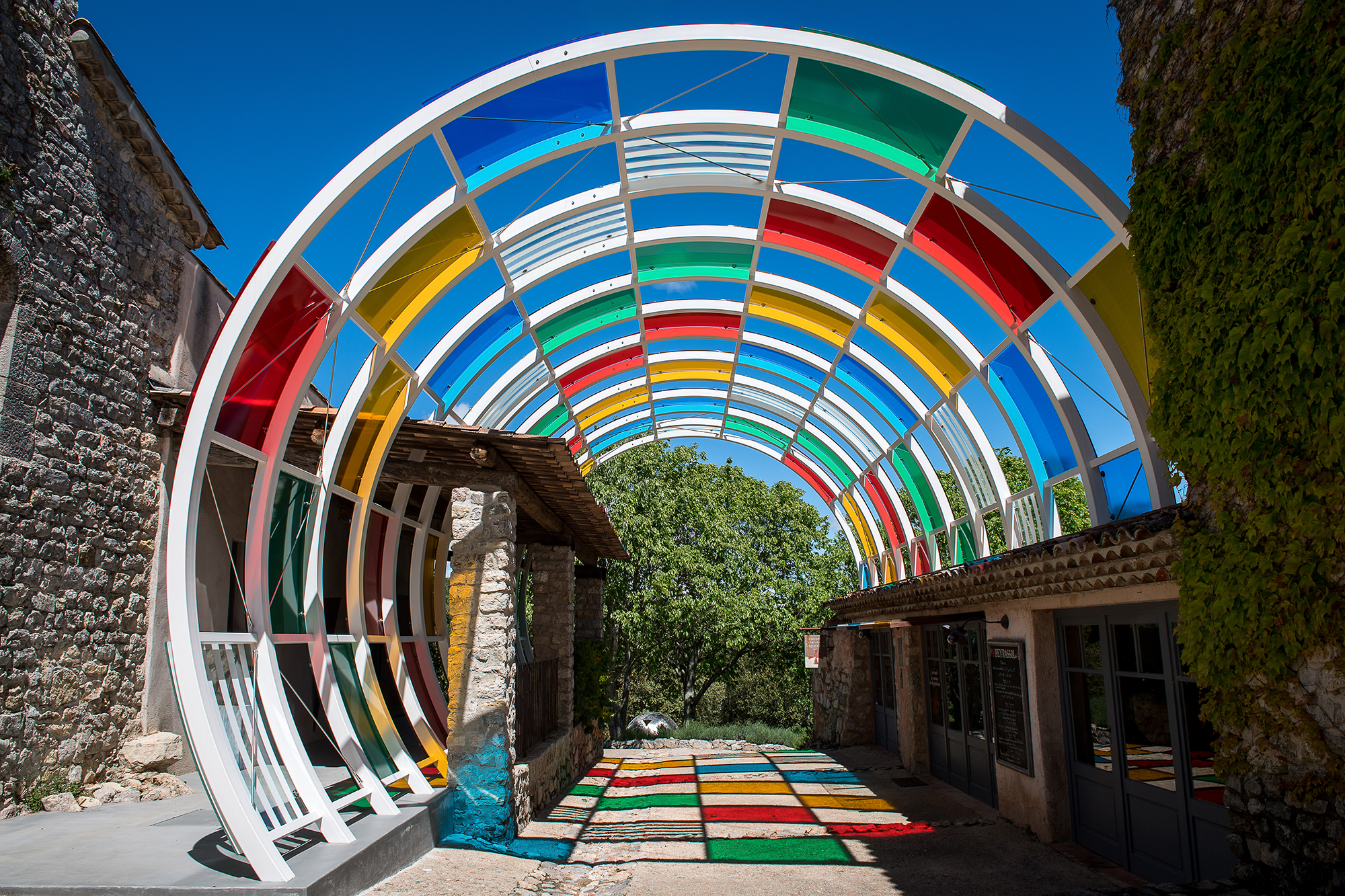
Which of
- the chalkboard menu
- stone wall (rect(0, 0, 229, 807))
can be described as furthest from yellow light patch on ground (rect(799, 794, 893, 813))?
stone wall (rect(0, 0, 229, 807))

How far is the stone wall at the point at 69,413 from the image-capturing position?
6.22 metres

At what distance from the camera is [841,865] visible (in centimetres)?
734

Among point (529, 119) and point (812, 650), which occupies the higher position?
point (529, 119)

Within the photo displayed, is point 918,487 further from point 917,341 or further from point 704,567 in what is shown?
point 704,567

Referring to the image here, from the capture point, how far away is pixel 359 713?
7266mm

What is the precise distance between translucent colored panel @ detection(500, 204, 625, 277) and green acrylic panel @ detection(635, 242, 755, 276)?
67 centimetres

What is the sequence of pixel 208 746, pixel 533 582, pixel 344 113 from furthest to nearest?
pixel 533 582 → pixel 344 113 → pixel 208 746

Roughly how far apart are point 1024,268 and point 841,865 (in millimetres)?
5770

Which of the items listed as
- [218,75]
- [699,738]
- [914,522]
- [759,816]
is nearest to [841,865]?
[759,816]

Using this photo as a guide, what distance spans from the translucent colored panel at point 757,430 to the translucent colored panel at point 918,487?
12.1ft

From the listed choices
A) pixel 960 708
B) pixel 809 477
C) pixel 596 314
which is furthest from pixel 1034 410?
pixel 809 477

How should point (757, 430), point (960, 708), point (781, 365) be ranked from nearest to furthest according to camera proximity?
1. point (960, 708)
2. point (781, 365)
3. point (757, 430)

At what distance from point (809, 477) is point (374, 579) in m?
11.3

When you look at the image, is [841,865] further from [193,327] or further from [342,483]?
[193,327]
